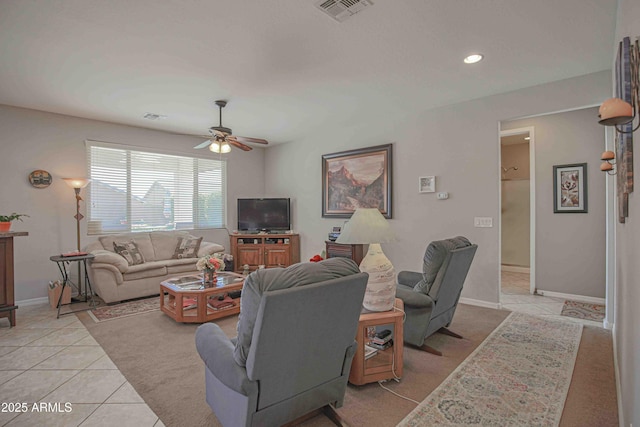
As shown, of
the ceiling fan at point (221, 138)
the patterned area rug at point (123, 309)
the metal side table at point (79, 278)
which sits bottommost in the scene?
the patterned area rug at point (123, 309)

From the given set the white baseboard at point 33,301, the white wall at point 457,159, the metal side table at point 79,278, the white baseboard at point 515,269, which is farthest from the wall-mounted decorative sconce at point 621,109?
the white baseboard at point 33,301

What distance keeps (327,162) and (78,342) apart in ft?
14.5

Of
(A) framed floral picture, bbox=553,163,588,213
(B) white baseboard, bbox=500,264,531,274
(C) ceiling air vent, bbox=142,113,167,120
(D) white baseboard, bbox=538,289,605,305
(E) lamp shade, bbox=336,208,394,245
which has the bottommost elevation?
(D) white baseboard, bbox=538,289,605,305

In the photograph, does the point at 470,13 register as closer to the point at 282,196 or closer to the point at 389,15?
the point at 389,15

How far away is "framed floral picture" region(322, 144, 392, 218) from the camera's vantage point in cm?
519

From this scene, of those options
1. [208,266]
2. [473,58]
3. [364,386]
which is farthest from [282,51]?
[364,386]

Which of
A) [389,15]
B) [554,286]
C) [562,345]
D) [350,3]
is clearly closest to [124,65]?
[350,3]

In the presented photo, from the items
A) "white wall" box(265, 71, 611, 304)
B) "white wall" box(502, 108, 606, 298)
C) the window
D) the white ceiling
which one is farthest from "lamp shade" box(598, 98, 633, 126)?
the window

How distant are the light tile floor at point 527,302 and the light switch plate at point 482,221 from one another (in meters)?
1.11

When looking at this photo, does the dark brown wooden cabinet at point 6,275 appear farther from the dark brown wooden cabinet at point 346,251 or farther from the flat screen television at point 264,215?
the dark brown wooden cabinet at point 346,251

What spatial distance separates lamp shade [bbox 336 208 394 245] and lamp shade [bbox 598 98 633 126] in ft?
4.70

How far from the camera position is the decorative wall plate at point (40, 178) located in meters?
4.57

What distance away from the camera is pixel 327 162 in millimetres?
6035

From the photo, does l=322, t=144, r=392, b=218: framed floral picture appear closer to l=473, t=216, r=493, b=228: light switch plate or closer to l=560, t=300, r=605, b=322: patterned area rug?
l=473, t=216, r=493, b=228: light switch plate
